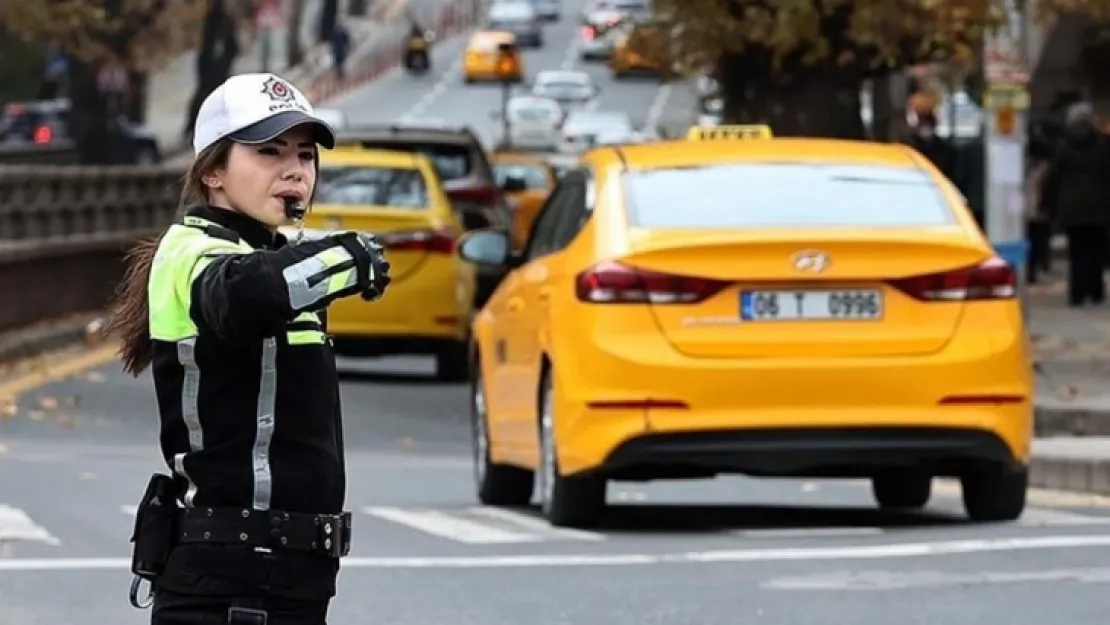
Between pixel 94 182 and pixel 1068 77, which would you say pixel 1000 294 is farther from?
pixel 1068 77

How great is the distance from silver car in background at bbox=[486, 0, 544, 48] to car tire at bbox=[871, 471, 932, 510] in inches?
3794

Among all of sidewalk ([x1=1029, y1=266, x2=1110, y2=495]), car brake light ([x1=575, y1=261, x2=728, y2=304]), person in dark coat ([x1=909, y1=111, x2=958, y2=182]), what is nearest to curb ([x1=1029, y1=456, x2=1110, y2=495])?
sidewalk ([x1=1029, y1=266, x2=1110, y2=495])

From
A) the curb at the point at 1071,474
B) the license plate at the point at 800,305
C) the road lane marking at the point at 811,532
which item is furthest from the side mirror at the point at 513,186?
the license plate at the point at 800,305

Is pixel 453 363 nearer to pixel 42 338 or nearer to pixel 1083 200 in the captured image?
pixel 42 338

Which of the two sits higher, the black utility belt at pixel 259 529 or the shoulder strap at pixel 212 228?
the shoulder strap at pixel 212 228

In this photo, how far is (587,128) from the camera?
74.6m

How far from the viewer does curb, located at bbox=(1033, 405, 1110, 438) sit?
54.5 feet

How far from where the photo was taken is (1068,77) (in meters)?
45.6

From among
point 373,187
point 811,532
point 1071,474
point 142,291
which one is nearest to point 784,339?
point 811,532

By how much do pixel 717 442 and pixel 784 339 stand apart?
1.44 ft

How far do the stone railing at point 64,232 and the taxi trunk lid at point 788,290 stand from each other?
1277cm

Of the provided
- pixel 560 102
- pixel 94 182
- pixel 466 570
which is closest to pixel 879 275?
pixel 466 570

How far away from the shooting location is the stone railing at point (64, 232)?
24.7 meters

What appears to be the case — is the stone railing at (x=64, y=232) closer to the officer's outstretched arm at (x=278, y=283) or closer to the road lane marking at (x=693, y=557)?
the road lane marking at (x=693, y=557)
